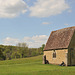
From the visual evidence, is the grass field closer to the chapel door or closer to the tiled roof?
the chapel door

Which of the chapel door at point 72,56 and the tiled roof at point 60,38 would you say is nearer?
the chapel door at point 72,56

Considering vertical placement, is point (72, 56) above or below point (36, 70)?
above

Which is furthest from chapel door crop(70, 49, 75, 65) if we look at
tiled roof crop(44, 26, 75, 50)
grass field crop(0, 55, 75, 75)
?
grass field crop(0, 55, 75, 75)

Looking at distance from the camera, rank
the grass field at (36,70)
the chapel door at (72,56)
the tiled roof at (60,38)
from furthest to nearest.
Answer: the tiled roof at (60,38), the chapel door at (72,56), the grass field at (36,70)

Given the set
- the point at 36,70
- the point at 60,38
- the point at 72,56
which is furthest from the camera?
the point at 60,38

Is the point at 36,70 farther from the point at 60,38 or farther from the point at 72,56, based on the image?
the point at 60,38

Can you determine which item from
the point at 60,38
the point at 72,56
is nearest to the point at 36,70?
the point at 72,56

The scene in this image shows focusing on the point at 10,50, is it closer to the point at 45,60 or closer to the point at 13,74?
the point at 45,60

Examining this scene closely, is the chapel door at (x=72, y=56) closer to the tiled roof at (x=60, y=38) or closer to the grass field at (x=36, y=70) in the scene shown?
the tiled roof at (x=60, y=38)

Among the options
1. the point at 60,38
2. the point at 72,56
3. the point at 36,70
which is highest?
the point at 60,38

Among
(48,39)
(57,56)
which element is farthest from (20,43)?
(57,56)

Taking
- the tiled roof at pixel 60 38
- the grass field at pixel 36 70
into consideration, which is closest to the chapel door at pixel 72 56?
the tiled roof at pixel 60 38

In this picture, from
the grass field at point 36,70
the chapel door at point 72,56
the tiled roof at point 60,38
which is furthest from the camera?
the tiled roof at point 60,38

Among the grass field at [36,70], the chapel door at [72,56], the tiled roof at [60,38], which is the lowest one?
the grass field at [36,70]
